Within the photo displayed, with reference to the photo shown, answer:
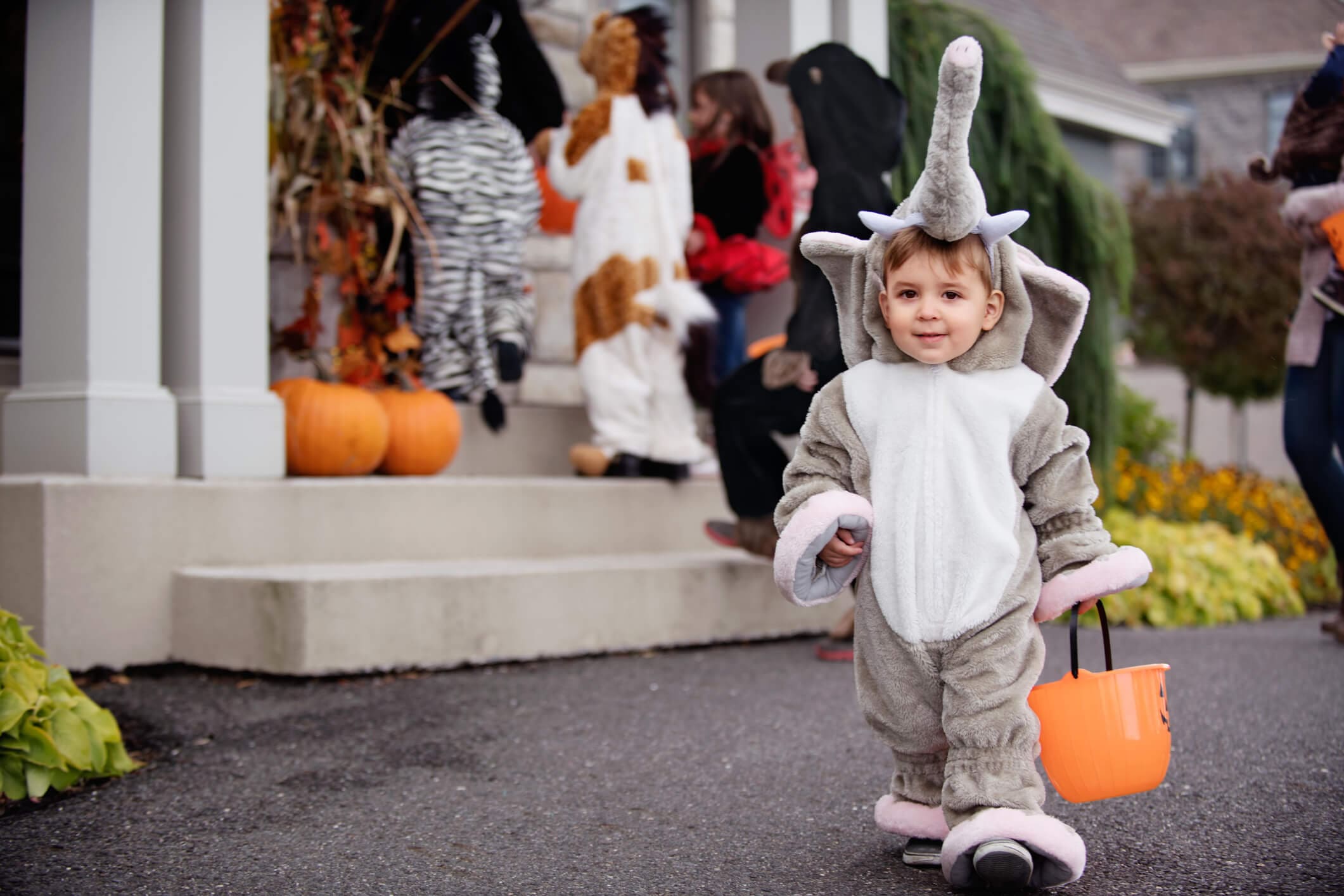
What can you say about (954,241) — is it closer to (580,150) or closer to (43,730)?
(43,730)

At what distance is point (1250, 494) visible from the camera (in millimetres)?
8836

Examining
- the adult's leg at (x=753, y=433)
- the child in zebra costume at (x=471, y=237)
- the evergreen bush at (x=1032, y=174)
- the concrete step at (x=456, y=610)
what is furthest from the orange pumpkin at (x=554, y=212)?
the concrete step at (x=456, y=610)

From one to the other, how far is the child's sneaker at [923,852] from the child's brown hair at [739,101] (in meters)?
4.48

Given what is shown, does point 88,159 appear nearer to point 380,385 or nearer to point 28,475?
point 28,475

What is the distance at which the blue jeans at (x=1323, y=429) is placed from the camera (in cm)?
481

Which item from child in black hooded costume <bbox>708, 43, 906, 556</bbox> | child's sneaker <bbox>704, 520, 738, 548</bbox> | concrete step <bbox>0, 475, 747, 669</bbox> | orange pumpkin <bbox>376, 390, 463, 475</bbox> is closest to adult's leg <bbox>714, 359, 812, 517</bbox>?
child in black hooded costume <bbox>708, 43, 906, 556</bbox>

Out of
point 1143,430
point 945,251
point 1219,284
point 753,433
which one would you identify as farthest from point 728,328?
point 1219,284

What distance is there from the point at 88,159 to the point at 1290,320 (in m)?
4.64

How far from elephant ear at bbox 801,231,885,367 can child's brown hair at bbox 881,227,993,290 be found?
0.10 m

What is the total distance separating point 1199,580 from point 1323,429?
206 centimetres

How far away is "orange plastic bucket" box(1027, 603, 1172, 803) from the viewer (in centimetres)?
229

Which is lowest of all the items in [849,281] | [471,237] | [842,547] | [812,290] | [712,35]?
[842,547]

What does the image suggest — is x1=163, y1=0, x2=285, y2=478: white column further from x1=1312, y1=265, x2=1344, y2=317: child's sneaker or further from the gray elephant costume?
x1=1312, y1=265, x2=1344, y2=317: child's sneaker

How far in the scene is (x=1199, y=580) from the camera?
6.72 meters
